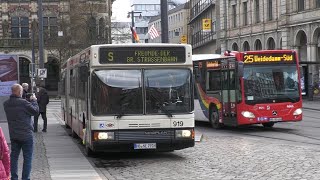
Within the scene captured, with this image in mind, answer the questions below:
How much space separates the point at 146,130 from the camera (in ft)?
44.2

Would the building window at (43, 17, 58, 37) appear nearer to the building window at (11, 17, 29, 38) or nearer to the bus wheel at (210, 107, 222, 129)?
the building window at (11, 17, 29, 38)

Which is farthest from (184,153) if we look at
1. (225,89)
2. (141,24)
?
(141,24)

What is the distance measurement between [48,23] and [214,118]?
180ft

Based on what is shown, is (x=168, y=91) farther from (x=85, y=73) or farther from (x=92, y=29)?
(x=92, y=29)

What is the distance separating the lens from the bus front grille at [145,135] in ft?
43.9

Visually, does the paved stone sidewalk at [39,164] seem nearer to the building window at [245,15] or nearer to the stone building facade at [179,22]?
the building window at [245,15]

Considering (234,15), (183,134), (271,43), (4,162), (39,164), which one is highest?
(234,15)

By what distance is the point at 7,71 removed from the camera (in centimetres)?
1689

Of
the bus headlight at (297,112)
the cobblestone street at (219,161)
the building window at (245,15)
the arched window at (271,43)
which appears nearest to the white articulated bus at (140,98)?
the cobblestone street at (219,161)

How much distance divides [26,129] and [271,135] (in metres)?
11.5

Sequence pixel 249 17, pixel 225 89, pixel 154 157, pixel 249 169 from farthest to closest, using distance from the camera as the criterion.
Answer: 1. pixel 249 17
2. pixel 225 89
3. pixel 154 157
4. pixel 249 169

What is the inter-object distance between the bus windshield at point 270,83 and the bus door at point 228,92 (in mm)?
649

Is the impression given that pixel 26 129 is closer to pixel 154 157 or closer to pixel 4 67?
pixel 154 157

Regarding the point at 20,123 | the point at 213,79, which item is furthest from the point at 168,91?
the point at 213,79
